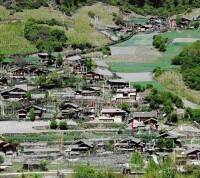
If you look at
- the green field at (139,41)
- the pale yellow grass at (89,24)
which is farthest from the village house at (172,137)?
the green field at (139,41)

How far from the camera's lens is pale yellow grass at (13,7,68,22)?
42.6m

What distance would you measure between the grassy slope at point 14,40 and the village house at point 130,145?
14.7 m

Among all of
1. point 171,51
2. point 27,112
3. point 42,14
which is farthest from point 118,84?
point 42,14

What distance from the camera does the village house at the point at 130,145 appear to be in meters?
22.9

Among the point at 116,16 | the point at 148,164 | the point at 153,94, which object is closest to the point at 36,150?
the point at 148,164

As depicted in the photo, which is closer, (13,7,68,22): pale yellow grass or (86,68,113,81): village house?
(86,68,113,81): village house

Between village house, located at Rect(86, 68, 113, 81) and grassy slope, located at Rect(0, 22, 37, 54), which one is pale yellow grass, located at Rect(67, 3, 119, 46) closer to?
grassy slope, located at Rect(0, 22, 37, 54)

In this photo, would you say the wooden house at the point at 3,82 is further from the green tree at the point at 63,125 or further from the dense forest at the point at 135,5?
the dense forest at the point at 135,5

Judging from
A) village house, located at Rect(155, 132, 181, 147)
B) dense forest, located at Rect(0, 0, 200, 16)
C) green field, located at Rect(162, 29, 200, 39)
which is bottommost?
village house, located at Rect(155, 132, 181, 147)

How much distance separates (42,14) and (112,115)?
1825 cm

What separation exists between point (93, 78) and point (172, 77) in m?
3.49

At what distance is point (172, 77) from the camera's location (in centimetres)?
3212

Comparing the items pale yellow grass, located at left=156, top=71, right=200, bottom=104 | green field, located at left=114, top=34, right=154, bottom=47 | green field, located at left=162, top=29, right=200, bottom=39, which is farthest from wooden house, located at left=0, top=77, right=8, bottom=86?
green field, located at left=162, top=29, right=200, bottom=39

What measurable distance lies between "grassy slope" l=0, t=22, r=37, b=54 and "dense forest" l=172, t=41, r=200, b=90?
753cm
